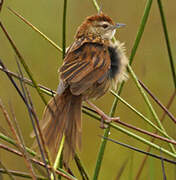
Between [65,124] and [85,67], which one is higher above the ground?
[85,67]

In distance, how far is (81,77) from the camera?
8.23ft

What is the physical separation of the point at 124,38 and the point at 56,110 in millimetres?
2034

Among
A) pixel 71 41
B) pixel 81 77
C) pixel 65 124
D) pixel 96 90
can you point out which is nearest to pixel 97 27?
pixel 96 90

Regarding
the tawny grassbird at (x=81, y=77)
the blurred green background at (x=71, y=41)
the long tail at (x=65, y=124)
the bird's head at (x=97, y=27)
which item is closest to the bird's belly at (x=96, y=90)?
the tawny grassbird at (x=81, y=77)

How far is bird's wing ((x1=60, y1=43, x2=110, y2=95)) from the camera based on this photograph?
2482 mm

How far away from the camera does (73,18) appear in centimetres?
444

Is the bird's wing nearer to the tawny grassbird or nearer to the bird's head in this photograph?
the tawny grassbird

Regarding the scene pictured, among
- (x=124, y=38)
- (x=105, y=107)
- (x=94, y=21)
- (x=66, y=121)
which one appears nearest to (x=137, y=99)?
(x=105, y=107)

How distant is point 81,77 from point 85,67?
0.11 m

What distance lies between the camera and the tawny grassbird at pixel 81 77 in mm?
2281

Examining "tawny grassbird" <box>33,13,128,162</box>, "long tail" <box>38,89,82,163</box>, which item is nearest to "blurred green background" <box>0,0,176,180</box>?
"tawny grassbird" <box>33,13,128,162</box>

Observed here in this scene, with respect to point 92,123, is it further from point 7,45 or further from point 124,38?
point 7,45

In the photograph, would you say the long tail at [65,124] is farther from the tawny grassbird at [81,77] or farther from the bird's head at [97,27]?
the bird's head at [97,27]

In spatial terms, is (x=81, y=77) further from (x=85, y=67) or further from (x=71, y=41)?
(x=71, y=41)
